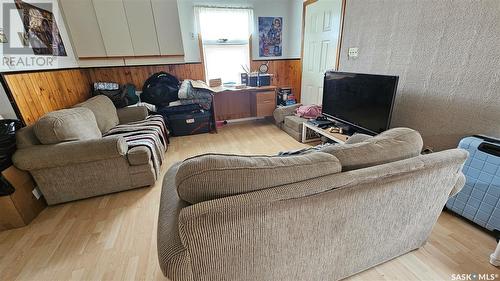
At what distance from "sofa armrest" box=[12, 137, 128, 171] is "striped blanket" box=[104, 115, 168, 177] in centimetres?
21

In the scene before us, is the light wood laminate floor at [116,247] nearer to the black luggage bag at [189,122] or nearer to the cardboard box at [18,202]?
the cardboard box at [18,202]

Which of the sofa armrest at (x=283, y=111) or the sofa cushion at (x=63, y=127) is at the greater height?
the sofa cushion at (x=63, y=127)

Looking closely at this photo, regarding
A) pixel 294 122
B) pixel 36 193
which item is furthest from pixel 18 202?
pixel 294 122

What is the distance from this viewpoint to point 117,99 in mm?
3088

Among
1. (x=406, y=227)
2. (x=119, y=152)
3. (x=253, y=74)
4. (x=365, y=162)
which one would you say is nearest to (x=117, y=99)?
(x=119, y=152)

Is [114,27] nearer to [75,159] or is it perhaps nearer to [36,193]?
[75,159]

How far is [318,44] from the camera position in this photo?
10.7 feet

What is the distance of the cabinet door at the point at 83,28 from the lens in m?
2.87

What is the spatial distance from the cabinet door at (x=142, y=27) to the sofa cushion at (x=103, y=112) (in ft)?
3.41

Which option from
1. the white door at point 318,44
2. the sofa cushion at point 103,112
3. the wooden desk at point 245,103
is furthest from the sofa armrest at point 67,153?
the white door at point 318,44

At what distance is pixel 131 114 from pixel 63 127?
1222 mm

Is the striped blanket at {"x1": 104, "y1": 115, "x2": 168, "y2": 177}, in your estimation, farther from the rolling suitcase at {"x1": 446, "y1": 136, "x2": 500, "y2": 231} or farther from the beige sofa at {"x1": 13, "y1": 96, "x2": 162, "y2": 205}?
the rolling suitcase at {"x1": 446, "y1": 136, "x2": 500, "y2": 231}

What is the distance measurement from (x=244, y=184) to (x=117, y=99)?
3160 millimetres

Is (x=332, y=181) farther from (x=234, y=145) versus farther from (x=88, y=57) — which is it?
(x=88, y=57)
